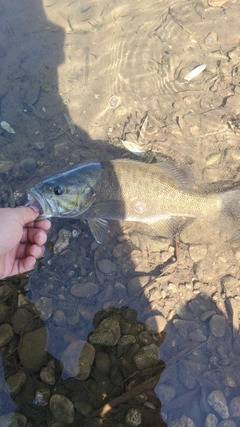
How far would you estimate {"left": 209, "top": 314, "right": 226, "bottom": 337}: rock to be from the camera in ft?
12.6

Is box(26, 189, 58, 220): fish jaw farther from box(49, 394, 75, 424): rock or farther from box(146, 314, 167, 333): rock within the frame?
box(49, 394, 75, 424): rock

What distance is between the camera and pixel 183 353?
12.3ft

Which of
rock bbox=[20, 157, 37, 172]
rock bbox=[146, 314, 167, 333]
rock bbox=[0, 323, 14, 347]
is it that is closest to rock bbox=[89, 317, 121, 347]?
rock bbox=[146, 314, 167, 333]

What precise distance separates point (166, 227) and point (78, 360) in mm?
2046

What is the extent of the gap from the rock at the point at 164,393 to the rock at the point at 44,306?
1539mm

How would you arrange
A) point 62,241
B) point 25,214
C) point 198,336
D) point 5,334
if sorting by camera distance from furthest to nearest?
1. point 62,241
2. point 198,336
3. point 5,334
4. point 25,214

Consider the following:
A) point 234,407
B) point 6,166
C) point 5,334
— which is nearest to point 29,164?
point 6,166

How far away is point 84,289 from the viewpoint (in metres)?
4.10

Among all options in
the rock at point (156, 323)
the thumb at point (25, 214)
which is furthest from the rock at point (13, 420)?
the thumb at point (25, 214)

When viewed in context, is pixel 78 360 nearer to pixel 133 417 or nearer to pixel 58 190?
pixel 133 417

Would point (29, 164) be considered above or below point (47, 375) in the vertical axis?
above

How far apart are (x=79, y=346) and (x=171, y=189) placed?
7.33 ft

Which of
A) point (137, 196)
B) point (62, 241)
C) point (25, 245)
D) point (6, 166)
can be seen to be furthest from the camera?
point (6, 166)

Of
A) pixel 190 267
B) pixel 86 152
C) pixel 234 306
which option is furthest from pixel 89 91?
pixel 234 306
